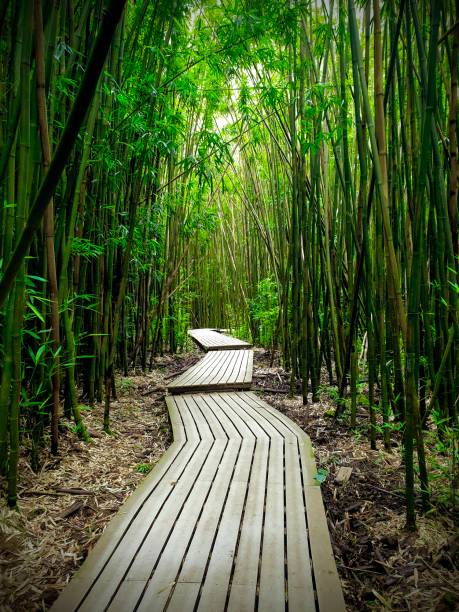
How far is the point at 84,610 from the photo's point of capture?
83cm

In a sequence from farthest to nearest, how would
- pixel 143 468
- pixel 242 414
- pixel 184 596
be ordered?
1. pixel 242 414
2. pixel 143 468
3. pixel 184 596

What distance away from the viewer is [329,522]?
1.28m

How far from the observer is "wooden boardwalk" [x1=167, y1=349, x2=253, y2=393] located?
3.10 metres

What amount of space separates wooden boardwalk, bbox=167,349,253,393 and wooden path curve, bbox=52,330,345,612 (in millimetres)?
1282

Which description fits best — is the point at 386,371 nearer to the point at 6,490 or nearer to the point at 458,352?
the point at 458,352

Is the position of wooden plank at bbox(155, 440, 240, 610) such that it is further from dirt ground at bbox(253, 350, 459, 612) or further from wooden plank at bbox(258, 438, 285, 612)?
dirt ground at bbox(253, 350, 459, 612)

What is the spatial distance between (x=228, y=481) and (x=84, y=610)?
712mm

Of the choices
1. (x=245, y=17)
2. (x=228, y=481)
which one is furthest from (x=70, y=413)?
(x=245, y=17)

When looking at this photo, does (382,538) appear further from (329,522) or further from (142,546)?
(142,546)

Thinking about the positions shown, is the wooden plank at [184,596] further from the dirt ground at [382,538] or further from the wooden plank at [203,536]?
the dirt ground at [382,538]

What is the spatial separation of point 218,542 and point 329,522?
431 millimetres

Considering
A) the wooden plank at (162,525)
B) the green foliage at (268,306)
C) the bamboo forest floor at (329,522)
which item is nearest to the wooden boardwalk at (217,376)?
the green foliage at (268,306)

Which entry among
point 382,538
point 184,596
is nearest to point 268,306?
point 382,538

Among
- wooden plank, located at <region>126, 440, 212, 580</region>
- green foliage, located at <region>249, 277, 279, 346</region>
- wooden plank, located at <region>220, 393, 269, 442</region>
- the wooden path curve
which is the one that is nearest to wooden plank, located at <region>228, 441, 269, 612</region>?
the wooden path curve
